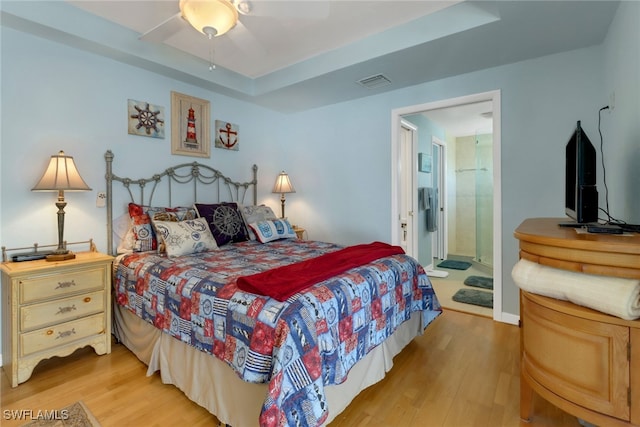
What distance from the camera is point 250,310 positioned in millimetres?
1428

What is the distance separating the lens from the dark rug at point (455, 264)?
4.93m

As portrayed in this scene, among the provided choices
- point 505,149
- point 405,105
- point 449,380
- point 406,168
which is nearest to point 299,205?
point 406,168

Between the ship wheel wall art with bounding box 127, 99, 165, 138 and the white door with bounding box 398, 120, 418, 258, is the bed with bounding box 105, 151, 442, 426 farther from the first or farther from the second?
the white door with bounding box 398, 120, 418, 258

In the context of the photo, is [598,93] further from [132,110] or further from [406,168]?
[132,110]

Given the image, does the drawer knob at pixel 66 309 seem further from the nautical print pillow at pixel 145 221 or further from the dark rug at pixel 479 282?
the dark rug at pixel 479 282

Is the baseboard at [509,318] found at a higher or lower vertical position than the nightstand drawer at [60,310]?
lower

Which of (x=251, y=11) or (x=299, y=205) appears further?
(x=299, y=205)

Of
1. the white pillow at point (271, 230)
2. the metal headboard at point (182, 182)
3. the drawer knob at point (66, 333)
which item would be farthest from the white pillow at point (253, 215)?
the drawer knob at point (66, 333)

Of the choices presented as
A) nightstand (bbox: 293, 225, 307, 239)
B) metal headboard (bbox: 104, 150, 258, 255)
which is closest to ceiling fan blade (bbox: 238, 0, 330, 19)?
metal headboard (bbox: 104, 150, 258, 255)

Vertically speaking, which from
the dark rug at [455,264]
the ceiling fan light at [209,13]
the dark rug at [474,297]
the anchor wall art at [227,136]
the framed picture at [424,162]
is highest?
the ceiling fan light at [209,13]

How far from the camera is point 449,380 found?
1.98 meters

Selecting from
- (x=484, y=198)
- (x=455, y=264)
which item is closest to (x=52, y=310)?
(x=484, y=198)

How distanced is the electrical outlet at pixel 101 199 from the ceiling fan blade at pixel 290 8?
6.58 feet

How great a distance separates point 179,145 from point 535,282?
3.24 meters
